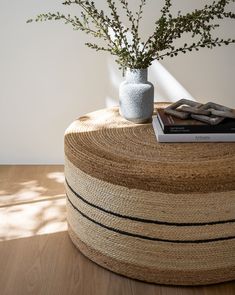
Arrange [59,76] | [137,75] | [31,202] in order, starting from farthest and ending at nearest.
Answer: [59,76] → [31,202] → [137,75]

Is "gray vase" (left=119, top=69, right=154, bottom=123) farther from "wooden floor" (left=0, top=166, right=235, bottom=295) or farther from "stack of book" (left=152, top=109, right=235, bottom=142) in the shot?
"wooden floor" (left=0, top=166, right=235, bottom=295)

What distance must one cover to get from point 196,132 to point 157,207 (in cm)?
31

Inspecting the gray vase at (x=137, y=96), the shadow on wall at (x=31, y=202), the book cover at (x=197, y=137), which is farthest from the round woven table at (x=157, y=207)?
the shadow on wall at (x=31, y=202)

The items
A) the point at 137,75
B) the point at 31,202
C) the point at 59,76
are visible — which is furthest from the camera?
the point at 59,76

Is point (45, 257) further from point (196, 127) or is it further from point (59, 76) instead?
point (59, 76)

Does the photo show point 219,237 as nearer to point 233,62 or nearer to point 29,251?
point 29,251

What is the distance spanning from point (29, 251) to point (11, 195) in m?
0.44

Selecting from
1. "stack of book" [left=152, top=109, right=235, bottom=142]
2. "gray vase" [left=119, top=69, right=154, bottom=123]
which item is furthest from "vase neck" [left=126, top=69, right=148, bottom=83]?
"stack of book" [left=152, top=109, right=235, bottom=142]

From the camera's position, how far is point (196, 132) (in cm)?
139

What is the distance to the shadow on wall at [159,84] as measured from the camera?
2025 mm

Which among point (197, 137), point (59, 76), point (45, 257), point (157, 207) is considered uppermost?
point (59, 76)

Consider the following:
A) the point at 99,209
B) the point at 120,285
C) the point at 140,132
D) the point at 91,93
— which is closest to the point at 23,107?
the point at 91,93

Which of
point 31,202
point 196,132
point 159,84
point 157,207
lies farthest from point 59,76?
point 157,207

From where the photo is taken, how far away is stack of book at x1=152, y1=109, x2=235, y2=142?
138 centimetres
